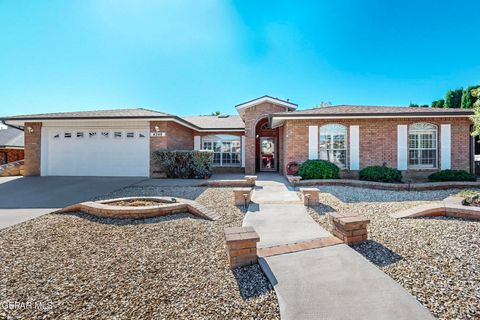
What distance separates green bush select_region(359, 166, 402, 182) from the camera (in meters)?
9.61

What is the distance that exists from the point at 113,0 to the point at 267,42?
766 centimetres

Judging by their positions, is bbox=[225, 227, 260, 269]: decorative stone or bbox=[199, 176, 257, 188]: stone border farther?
bbox=[199, 176, 257, 188]: stone border

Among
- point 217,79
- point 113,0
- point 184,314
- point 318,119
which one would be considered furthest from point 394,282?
point 217,79

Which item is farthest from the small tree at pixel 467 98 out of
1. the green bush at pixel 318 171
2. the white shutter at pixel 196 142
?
the white shutter at pixel 196 142

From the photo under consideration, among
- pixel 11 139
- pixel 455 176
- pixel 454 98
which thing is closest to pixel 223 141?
pixel 455 176

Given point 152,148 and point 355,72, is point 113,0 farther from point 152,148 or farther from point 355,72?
point 355,72

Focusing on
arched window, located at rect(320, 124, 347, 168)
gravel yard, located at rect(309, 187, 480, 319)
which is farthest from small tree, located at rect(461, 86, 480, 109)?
gravel yard, located at rect(309, 187, 480, 319)

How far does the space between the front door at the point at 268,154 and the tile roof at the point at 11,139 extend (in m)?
21.8

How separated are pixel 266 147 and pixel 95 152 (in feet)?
38.0

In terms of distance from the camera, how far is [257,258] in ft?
9.80

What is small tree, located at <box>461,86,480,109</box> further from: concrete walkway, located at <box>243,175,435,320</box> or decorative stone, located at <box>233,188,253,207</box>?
concrete walkway, located at <box>243,175,435,320</box>

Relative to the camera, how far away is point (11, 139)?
20.7m

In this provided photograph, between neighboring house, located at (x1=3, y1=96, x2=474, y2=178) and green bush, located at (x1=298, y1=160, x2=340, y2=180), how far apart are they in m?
0.99

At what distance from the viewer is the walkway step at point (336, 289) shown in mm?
1992
